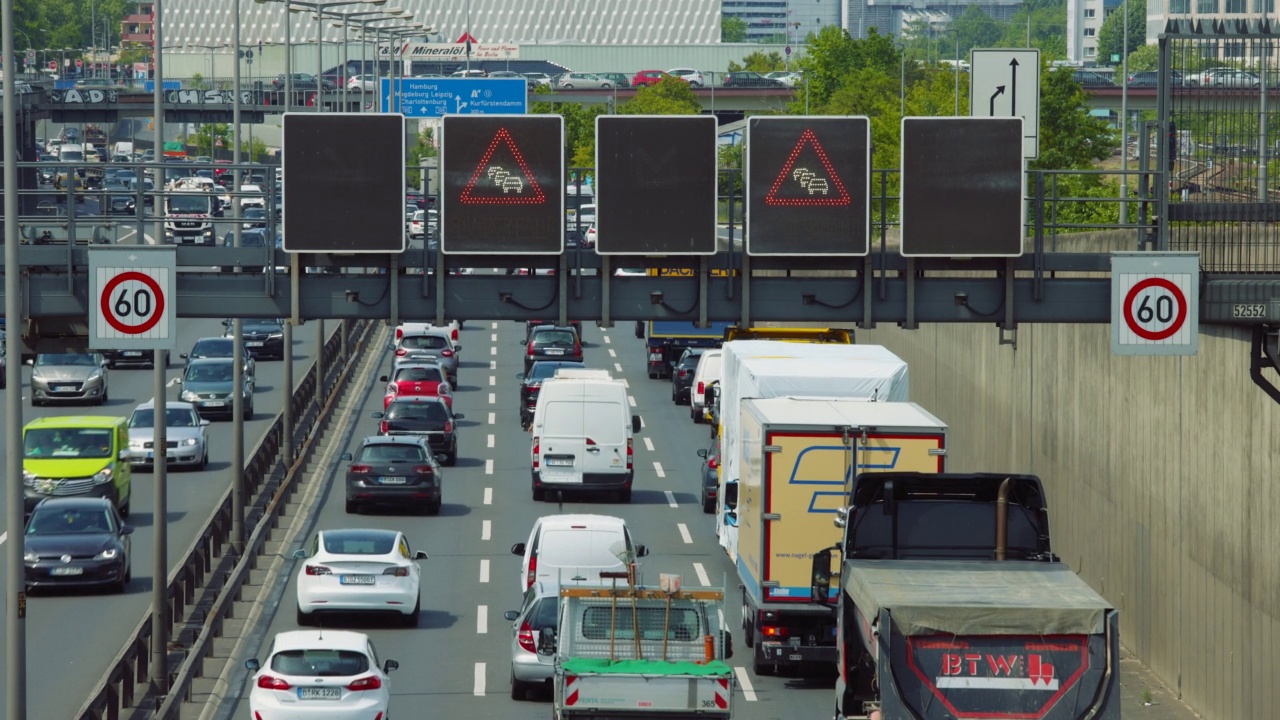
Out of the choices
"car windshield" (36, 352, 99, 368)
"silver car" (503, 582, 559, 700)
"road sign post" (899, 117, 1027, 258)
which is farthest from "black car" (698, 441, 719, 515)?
"car windshield" (36, 352, 99, 368)

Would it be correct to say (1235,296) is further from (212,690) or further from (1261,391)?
(212,690)

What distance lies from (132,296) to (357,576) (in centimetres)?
929

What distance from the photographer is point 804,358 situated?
94.9 ft

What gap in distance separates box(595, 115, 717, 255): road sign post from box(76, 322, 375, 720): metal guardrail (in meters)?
7.23

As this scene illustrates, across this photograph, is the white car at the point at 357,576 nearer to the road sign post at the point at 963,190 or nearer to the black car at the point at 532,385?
the road sign post at the point at 963,190

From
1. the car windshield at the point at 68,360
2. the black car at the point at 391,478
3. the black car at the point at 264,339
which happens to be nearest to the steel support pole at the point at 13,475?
the black car at the point at 391,478

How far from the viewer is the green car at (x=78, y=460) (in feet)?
122

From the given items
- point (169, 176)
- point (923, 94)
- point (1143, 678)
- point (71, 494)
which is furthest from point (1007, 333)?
point (169, 176)

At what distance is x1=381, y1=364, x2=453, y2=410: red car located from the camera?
51.8 m

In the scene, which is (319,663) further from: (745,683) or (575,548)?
(575,548)

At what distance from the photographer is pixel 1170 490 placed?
25266mm

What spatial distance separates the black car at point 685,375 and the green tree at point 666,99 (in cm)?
5386

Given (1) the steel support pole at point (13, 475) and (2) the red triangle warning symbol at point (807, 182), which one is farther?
(2) the red triangle warning symbol at point (807, 182)

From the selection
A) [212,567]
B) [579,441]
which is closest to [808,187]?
[212,567]
